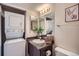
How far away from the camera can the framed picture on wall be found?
1.13 m

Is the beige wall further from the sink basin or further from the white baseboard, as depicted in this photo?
the sink basin

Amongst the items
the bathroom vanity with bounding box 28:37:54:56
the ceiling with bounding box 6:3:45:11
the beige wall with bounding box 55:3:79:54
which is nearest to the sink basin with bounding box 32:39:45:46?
the bathroom vanity with bounding box 28:37:54:56

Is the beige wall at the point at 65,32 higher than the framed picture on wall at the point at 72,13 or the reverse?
the reverse

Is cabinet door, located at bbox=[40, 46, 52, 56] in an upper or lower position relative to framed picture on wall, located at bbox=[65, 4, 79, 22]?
lower

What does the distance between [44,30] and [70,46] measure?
38 cm

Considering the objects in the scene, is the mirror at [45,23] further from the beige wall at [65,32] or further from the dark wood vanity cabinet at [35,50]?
the dark wood vanity cabinet at [35,50]

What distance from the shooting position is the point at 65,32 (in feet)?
3.94

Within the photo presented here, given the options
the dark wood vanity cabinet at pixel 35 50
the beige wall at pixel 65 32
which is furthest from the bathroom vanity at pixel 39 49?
the beige wall at pixel 65 32

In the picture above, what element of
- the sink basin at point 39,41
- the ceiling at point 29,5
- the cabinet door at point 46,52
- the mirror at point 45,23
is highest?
the ceiling at point 29,5

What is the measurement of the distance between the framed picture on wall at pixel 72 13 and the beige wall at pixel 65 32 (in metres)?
0.04

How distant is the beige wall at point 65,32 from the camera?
3.77ft

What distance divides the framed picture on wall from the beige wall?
4cm

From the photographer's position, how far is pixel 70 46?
3.86ft

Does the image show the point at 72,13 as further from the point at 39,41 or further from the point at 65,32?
the point at 39,41
